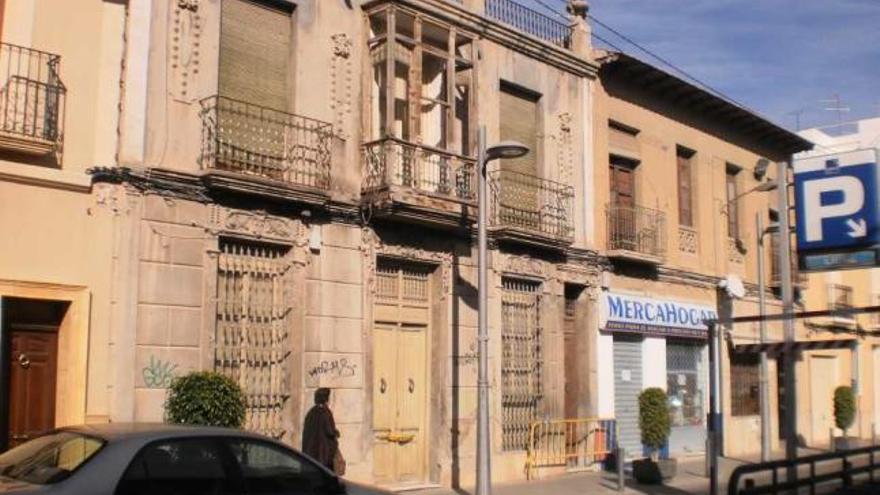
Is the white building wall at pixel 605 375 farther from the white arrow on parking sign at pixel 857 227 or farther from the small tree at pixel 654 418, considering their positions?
the white arrow on parking sign at pixel 857 227

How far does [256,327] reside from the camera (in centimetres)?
1431

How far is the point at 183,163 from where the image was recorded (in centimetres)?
1357

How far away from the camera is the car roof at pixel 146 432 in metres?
7.67

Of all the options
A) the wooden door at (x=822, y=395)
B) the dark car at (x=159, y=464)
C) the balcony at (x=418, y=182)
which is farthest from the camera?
the wooden door at (x=822, y=395)

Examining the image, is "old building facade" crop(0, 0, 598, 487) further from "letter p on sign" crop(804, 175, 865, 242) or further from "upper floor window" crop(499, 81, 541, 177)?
"letter p on sign" crop(804, 175, 865, 242)

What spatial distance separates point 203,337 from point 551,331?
7932 millimetres

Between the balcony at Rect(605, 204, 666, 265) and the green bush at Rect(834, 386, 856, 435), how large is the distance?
29.3 feet

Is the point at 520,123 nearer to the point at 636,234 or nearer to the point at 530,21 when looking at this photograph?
the point at 530,21

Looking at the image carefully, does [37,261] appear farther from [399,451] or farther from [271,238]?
[399,451]

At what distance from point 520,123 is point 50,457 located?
43.8 ft

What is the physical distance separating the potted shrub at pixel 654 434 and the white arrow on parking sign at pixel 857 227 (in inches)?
234

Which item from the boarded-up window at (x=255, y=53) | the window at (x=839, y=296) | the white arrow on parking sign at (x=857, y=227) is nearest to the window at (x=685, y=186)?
the window at (x=839, y=296)

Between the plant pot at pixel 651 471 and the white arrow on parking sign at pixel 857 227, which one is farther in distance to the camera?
the plant pot at pixel 651 471

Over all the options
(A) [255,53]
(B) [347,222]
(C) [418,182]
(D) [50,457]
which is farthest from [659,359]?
(D) [50,457]
